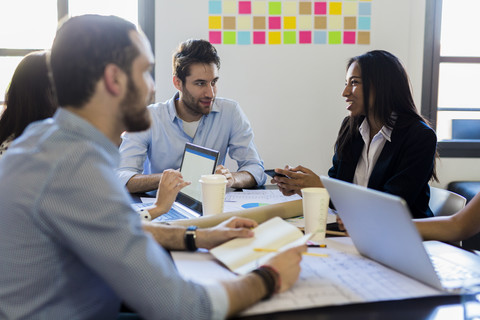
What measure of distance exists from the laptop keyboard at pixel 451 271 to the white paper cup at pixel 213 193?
2.20ft

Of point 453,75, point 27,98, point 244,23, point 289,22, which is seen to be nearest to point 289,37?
point 289,22

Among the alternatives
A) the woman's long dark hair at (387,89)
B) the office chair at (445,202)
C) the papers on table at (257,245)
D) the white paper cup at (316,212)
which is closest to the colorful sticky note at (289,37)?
the woman's long dark hair at (387,89)

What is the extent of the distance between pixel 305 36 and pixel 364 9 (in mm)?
438

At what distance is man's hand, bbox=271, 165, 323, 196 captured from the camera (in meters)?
1.85

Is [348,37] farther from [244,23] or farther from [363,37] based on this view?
[244,23]

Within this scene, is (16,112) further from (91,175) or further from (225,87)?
(225,87)

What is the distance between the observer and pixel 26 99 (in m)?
1.81

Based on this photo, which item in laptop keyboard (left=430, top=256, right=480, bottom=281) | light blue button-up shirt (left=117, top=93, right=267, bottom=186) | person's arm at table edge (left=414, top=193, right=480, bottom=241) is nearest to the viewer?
laptop keyboard (left=430, top=256, right=480, bottom=281)

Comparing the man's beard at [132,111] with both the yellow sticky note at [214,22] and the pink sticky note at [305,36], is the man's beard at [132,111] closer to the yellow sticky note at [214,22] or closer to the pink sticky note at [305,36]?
the yellow sticky note at [214,22]

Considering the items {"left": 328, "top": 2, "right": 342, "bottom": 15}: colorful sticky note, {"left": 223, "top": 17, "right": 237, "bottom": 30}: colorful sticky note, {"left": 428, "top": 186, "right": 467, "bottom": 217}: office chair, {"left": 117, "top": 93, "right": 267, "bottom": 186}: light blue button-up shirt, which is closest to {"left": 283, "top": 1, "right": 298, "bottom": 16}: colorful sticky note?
{"left": 328, "top": 2, "right": 342, "bottom": 15}: colorful sticky note

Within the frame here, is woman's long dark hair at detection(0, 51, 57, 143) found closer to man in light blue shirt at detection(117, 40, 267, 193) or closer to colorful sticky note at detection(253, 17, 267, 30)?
man in light blue shirt at detection(117, 40, 267, 193)

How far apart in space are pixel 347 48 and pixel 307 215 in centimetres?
218

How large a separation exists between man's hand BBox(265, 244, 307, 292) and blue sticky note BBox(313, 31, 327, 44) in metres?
2.45

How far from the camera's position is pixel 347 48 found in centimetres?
329
